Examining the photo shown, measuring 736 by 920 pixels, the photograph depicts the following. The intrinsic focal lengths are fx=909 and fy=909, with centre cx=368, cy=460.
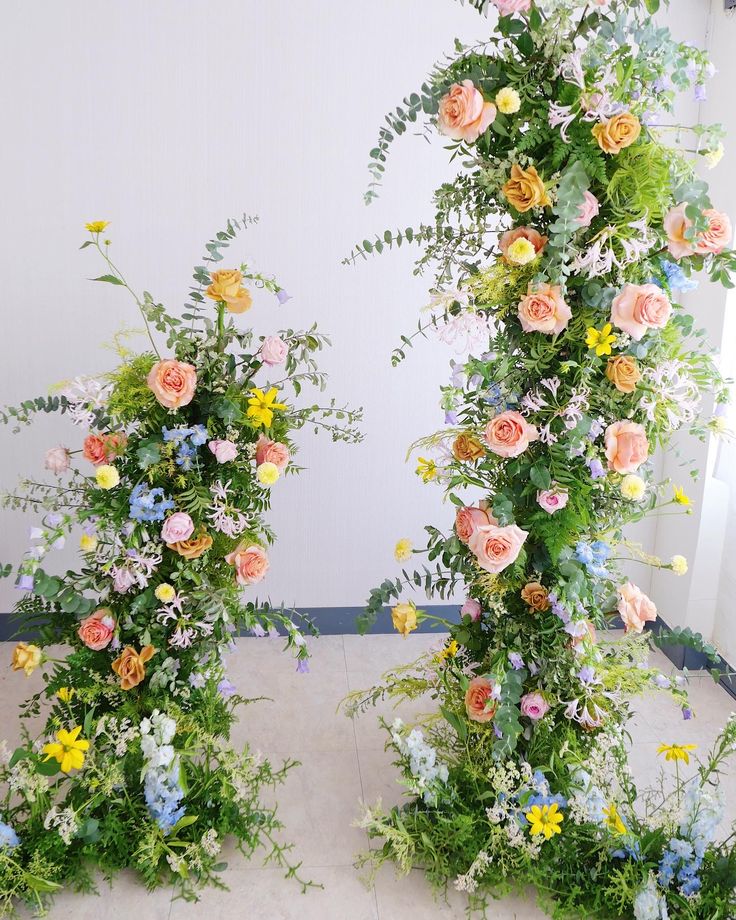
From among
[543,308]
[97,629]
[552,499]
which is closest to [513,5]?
[543,308]

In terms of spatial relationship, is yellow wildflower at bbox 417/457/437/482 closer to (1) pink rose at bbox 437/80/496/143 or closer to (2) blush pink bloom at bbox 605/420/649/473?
(2) blush pink bloom at bbox 605/420/649/473

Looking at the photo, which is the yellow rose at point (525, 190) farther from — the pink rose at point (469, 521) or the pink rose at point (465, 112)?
the pink rose at point (469, 521)

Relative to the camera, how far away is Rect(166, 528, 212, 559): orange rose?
208 centimetres

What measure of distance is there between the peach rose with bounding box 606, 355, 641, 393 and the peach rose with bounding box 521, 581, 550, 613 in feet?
1.61

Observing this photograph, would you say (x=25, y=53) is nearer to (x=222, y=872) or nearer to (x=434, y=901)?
(x=222, y=872)

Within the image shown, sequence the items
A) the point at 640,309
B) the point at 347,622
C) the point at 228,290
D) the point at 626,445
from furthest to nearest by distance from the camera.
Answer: the point at 347,622 → the point at 228,290 → the point at 626,445 → the point at 640,309

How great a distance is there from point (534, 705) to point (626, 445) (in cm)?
63

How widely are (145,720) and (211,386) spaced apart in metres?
0.77

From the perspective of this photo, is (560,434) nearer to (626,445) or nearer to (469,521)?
(626,445)

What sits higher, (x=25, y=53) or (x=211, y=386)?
A: (x=25, y=53)

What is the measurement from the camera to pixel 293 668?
123 inches

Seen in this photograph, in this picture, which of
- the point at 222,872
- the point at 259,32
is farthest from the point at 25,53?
the point at 222,872

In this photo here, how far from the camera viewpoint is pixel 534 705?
6.78ft

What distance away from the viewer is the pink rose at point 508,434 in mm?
1891
